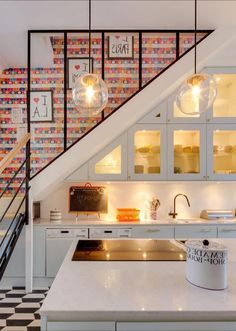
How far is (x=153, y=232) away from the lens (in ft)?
11.5

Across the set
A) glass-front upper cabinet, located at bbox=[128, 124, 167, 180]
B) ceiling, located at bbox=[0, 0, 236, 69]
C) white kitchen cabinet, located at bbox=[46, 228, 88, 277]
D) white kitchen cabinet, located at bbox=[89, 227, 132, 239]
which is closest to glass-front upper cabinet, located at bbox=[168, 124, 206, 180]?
glass-front upper cabinet, located at bbox=[128, 124, 167, 180]

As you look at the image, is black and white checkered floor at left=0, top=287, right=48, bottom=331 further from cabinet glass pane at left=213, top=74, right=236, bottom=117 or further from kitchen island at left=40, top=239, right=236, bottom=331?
cabinet glass pane at left=213, top=74, right=236, bottom=117

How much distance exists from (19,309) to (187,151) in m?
2.63

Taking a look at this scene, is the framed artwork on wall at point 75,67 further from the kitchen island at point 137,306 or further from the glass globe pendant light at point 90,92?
the kitchen island at point 137,306

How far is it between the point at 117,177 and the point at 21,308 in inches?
70.1

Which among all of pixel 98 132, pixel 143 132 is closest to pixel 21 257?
pixel 98 132

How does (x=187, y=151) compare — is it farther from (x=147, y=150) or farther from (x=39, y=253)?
(x=39, y=253)

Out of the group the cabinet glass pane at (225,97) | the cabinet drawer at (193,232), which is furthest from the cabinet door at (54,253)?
the cabinet glass pane at (225,97)

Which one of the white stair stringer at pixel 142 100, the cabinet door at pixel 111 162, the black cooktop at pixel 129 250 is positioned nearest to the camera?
the black cooktop at pixel 129 250

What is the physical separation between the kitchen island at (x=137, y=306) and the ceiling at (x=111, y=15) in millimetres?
2460

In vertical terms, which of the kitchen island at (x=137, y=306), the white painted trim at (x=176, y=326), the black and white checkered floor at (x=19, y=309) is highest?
the kitchen island at (x=137, y=306)

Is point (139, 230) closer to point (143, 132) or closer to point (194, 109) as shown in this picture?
point (143, 132)

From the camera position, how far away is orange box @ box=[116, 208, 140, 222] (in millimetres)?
3727

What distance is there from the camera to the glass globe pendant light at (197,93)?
205 cm
